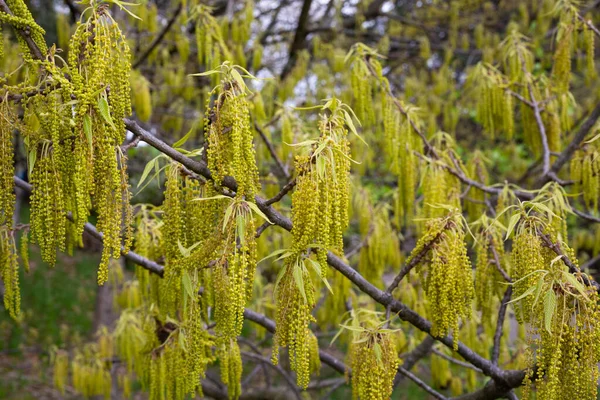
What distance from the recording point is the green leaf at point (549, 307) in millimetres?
1640

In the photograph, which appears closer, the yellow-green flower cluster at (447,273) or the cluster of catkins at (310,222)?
the cluster of catkins at (310,222)

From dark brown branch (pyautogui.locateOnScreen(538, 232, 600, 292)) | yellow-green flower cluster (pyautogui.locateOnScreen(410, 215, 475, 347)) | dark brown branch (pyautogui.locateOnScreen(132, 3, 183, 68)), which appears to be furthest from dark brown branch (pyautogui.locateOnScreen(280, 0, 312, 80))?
dark brown branch (pyautogui.locateOnScreen(538, 232, 600, 292))

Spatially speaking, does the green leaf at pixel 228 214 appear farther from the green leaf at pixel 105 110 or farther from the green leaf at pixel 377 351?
the green leaf at pixel 377 351

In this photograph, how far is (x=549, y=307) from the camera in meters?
1.66

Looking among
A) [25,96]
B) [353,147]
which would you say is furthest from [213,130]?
[353,147]

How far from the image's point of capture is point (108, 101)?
1589 mm

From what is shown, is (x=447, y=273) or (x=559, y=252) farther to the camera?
(x=447, y=273)

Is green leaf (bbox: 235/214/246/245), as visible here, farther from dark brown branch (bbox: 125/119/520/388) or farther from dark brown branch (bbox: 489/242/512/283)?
dark brown branch (bbox: 489/242/512/283)

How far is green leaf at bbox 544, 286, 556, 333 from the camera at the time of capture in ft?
5.38

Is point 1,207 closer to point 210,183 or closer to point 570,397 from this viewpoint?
point 210,183

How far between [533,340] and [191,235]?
121cm

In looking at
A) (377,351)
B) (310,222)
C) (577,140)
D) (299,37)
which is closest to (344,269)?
(377,351)

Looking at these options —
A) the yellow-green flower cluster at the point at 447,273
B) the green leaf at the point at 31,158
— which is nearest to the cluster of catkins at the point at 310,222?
the yellow-green flower cluster at the point at 447,273

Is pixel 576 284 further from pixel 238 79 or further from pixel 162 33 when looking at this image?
pixel 162 33
